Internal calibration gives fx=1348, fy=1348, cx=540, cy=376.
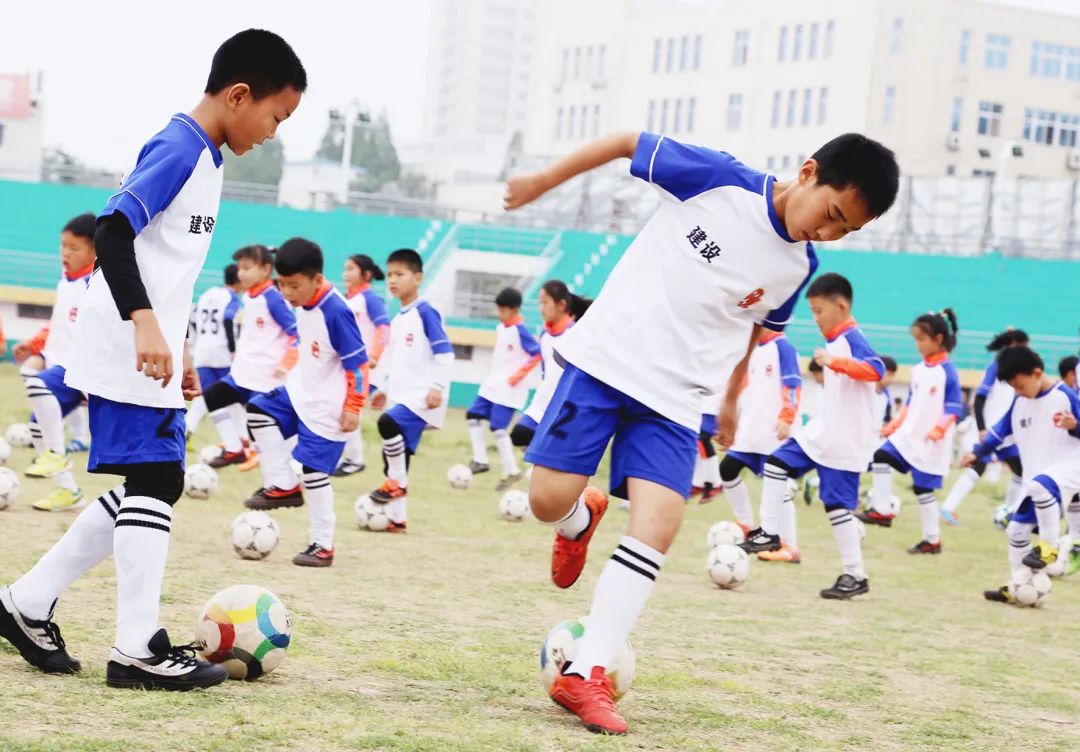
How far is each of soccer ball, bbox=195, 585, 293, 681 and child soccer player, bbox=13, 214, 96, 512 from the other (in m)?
4.18

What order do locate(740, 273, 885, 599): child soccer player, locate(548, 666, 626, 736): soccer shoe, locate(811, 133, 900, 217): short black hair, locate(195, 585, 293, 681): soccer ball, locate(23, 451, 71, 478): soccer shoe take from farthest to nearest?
locate(23, 451, 71, 478): soccer shoe < locate(740, 273, 885, 599): child soccer player < locate(195, 585, 293, 681): soccer ball < locate(811, 133, 900, 217): short black hair < locate(548, 666, 626, 736): soccer shoe

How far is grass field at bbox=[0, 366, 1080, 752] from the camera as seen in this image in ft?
12.5

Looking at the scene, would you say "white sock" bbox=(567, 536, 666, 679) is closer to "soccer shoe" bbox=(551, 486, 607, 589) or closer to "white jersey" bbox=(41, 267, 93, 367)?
"soccer shoe" bbox=(551, 486, 607, 589)

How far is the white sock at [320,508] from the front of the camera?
768 centimetres

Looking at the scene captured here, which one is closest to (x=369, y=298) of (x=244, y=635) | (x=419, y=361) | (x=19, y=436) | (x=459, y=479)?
(x=419, y=361)

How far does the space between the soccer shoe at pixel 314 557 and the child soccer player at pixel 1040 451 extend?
436 centimetres

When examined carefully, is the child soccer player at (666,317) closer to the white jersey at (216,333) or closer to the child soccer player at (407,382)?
the child soccer player at (407,382)

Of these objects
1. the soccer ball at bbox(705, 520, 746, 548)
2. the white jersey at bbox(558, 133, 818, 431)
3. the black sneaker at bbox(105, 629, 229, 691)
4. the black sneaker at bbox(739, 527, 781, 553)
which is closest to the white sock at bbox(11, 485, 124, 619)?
the black sneaker at bbox(105, 629, 229, 691)

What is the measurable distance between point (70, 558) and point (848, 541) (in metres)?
5.45

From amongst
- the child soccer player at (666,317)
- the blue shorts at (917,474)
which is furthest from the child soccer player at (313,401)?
the blue shorts at (917,474)

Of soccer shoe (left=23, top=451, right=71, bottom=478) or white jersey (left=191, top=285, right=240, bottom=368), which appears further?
white jersey (left=191, top=285, right=240, bottom=368)

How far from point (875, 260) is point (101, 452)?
32.6 metres

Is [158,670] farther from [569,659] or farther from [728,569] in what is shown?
[728,569]

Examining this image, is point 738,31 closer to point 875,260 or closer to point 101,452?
point 875,260
